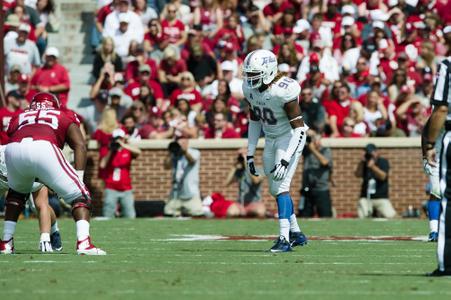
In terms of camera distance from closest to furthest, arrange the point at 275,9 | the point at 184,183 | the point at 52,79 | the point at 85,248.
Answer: the point at 85,248, the point at 184,183, the point at 52,79, the point at 275,9

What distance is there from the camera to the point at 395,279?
9711mm

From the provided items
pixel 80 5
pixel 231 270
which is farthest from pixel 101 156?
pixel 231 270

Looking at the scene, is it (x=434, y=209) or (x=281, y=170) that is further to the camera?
(x=434, y=209)

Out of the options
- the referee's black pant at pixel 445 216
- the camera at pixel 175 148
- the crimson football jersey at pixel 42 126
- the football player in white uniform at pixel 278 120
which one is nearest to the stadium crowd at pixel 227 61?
the camera at pixel 175 148

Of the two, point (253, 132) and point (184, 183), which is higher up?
point (253, 132)

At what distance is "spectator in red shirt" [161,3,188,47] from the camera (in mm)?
25328

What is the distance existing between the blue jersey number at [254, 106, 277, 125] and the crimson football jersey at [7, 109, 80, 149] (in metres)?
1.99

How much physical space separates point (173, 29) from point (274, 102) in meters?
12.4

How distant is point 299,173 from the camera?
78.5 feet

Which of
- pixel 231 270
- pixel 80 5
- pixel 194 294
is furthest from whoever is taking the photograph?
pixel 80 5

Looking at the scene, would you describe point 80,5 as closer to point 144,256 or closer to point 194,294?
point 144,256

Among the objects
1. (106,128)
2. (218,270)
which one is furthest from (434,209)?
(106,128)

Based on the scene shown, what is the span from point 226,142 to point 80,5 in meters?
5.85

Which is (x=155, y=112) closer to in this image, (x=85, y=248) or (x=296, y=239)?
(x=296, y=239)
